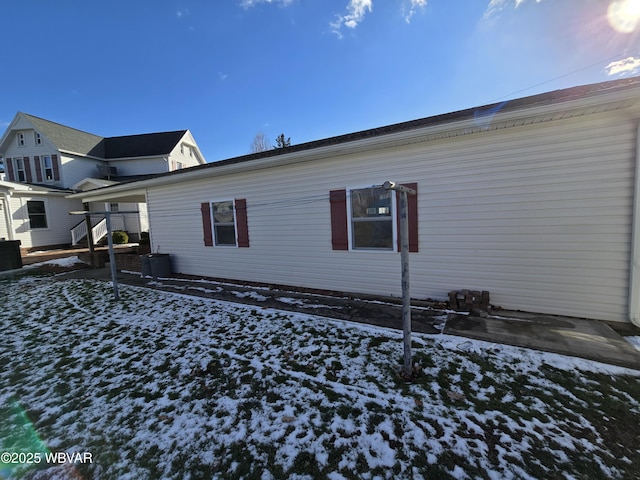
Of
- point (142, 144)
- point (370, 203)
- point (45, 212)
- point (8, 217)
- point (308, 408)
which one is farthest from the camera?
point (142, 144)

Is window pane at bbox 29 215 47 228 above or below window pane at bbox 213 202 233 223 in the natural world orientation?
above

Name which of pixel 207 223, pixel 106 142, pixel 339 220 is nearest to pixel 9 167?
pixel 106 142

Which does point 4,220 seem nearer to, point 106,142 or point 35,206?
point 35,206

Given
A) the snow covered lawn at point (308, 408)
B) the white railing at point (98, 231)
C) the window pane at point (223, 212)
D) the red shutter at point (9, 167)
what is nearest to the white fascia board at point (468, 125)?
the window pane at point (223, 212)

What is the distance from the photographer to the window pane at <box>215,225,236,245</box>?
7172 mm

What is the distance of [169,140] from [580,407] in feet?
82.5

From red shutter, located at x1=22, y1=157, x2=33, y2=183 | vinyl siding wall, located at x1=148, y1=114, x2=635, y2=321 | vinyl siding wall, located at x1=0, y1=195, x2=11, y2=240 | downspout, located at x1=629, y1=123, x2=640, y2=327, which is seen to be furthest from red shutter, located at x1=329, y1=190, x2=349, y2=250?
red shutter, located at x1=22, y1=157, x2=33, y2=183

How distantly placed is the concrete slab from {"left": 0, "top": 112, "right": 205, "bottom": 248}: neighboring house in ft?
64.0

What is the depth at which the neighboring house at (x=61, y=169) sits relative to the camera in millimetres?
14266

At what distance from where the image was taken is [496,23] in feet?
20.3

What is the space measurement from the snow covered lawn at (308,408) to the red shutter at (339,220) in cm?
195

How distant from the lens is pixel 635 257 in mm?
3453

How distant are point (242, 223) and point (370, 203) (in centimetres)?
347

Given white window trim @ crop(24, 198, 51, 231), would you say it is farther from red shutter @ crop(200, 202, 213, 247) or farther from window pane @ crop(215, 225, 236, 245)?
window pane @ crop(215, 225, 236, 245)
